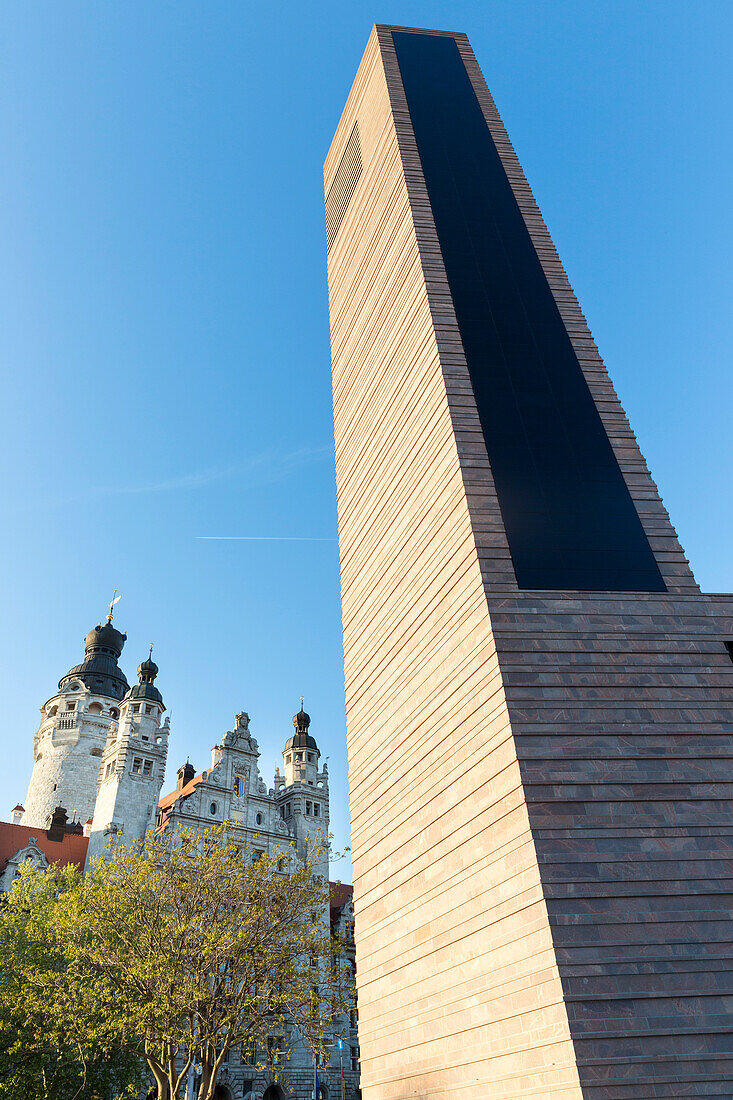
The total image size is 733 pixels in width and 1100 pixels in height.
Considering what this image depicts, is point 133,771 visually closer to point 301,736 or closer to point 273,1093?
point 301,736

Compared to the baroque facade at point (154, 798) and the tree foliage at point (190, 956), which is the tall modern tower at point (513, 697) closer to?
the tree foliage at point (190, 956)

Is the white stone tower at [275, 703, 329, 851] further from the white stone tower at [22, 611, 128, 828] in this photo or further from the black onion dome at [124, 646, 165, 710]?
the white stone tower at [22, 611, 128, 828]

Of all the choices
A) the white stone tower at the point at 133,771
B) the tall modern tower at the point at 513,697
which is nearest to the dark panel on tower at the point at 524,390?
the tall modern tower at the point at 513,697

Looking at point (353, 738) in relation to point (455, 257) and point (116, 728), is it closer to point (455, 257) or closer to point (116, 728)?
point (455, 257)

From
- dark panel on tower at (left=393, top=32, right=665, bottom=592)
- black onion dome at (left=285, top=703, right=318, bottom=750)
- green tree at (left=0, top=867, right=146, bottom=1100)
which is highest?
black onion dome at (left=285, top=703, right=318, bottom=750)

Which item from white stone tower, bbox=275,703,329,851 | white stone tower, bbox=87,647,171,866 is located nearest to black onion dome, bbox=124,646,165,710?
white stone tower, bbox=87,647,171,866

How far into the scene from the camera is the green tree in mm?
30594

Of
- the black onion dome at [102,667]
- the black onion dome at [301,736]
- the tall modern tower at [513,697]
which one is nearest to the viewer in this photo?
the tall modern tower at [513,697]

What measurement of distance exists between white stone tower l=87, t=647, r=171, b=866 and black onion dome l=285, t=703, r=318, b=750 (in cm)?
1318

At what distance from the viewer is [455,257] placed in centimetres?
2970

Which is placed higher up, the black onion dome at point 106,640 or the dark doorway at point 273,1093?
the black onion dome at point 106,640

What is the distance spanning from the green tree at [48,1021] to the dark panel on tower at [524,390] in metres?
24.3

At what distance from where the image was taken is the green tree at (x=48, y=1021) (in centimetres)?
3059

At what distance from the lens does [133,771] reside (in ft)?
200
